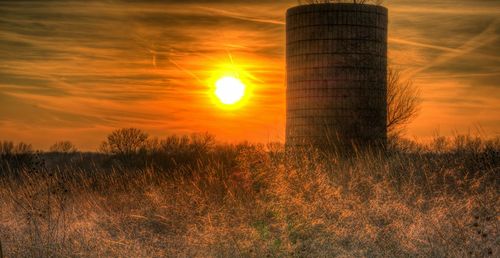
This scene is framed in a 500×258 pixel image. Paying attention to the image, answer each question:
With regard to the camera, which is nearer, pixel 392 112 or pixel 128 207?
pixel 128 207

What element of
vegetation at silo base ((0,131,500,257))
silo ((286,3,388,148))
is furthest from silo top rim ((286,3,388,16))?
vegetation at silo base ((0,131,500,257))

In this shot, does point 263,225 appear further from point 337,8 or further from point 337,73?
point 337,8

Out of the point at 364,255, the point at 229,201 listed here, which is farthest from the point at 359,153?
the point at 364,255

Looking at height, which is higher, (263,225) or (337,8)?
(337,8)

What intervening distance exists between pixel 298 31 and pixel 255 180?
5875mm

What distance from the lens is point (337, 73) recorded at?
16.8m

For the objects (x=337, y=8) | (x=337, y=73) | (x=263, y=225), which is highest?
(x=337, y=8)

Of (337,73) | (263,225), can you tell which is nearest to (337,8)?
(337,73)

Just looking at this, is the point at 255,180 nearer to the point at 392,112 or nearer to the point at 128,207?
the point at 128,207

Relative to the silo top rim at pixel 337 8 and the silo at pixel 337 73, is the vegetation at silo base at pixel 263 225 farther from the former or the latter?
the silo top rim at pixel 337 8

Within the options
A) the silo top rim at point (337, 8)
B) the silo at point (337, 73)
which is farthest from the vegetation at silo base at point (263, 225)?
the silo top rim at point (337, 8)

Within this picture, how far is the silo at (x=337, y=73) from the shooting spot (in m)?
16.8

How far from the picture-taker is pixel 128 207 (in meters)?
Answer: 12.1

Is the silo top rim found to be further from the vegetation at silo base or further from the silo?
the vegetation at silo base
